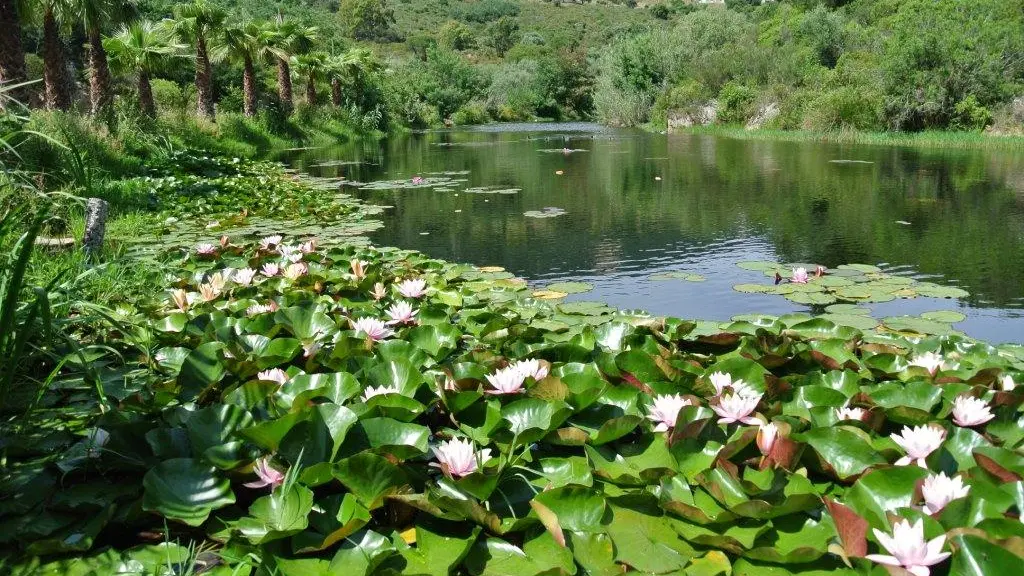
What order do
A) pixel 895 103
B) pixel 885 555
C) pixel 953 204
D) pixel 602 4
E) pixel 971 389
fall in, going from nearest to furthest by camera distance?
1. pixel 885 555
2. pixel 971 389
3. pixel 953 204
4. pixel 895 103
5. pixel 602 4

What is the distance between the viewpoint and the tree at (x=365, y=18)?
69.3m

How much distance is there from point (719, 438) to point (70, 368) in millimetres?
1972

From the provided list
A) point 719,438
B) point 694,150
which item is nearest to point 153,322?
point 719,438

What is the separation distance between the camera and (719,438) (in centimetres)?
165

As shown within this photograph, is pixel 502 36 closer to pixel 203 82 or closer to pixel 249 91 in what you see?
pixel 249 91

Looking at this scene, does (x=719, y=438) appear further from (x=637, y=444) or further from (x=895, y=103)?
(x=895, y=103)

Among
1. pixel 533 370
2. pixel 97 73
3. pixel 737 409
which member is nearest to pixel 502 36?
pixel 97 73

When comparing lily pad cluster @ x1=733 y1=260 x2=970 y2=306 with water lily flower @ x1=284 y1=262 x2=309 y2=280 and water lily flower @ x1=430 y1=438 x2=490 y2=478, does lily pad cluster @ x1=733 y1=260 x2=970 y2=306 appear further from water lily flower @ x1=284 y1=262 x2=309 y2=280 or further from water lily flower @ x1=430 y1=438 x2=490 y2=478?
water lily flower @ x1=430 y1=438 x2=490 y2=478

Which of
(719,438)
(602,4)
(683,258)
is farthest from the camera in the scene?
(602,4)

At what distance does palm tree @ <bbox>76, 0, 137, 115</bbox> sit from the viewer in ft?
36.4

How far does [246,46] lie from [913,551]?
21.4 m

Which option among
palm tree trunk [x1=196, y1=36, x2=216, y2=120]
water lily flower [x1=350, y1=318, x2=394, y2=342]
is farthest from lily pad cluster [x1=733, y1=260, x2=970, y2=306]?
palm tree trunk [x1=196, y1=36, x2=216, y2=120]

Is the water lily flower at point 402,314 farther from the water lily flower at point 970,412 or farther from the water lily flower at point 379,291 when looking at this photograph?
the water lily flower at point 970,412

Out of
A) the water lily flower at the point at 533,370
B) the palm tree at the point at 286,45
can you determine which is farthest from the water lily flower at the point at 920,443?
the palm tree at the point at 286,45
